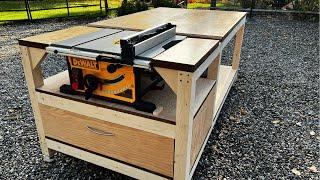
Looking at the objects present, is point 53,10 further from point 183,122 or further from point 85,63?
point 183,122

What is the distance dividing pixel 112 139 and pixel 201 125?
0.64m

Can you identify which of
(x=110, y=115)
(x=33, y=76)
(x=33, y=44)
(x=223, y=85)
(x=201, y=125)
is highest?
(x=33, y=44)

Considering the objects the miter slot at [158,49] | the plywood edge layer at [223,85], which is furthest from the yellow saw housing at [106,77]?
the plywood edge layer at [223,85]

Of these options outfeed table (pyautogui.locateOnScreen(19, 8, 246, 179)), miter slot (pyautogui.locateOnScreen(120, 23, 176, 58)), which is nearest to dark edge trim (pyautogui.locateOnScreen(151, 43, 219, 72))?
outfeed table (pyautogui.locateOnScreen(19, 8, 246, 179))

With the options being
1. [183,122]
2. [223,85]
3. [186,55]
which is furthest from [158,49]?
[223,85]

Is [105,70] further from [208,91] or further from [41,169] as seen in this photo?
[41,169]

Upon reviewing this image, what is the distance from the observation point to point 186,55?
4.93 ft

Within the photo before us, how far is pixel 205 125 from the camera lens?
212 cm

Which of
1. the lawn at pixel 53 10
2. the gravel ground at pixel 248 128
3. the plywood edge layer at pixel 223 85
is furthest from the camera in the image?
the lawn at pixel 53 10

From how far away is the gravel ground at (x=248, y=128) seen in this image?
2131 millimetres

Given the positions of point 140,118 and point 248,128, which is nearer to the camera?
point 140,118

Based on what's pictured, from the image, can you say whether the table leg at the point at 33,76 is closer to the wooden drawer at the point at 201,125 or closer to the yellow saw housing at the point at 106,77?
the yellow saw housing at the point at 106,77

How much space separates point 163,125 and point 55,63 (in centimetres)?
355

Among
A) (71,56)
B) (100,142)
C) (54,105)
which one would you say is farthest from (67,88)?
(100,142)
